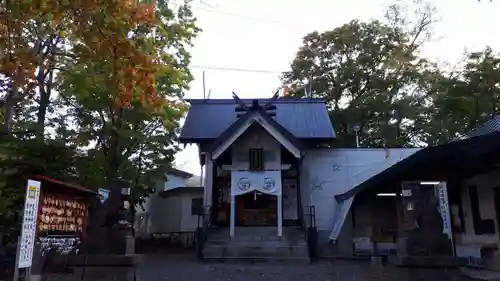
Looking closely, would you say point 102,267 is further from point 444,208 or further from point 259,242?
point 444,208

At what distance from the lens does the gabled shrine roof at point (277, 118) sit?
1773 centimetres

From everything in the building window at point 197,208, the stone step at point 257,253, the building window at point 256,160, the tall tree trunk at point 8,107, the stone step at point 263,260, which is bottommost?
the stone step at point 263,260

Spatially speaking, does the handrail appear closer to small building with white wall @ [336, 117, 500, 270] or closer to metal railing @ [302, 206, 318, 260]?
metal railing @ [302, 206, 318, 260]

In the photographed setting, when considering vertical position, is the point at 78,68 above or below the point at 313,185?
above

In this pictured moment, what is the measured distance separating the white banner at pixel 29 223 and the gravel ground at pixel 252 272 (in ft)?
8.46

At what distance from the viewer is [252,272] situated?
10844 millimetres

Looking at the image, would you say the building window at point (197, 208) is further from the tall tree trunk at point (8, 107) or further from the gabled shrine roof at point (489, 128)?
the gabled shrine roof at point (489, 128)

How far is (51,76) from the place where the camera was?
16.7 m

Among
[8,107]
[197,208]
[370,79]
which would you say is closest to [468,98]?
[370,79]

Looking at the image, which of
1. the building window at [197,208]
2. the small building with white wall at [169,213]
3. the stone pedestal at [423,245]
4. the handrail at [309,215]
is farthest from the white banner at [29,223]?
the small building with white wall at [169,213]

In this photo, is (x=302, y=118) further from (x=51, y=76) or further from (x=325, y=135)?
(x=51, y=76)

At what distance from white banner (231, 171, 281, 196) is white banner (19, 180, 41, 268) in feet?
29.8

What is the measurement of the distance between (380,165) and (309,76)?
994cm

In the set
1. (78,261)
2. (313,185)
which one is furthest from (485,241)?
(78,261)
